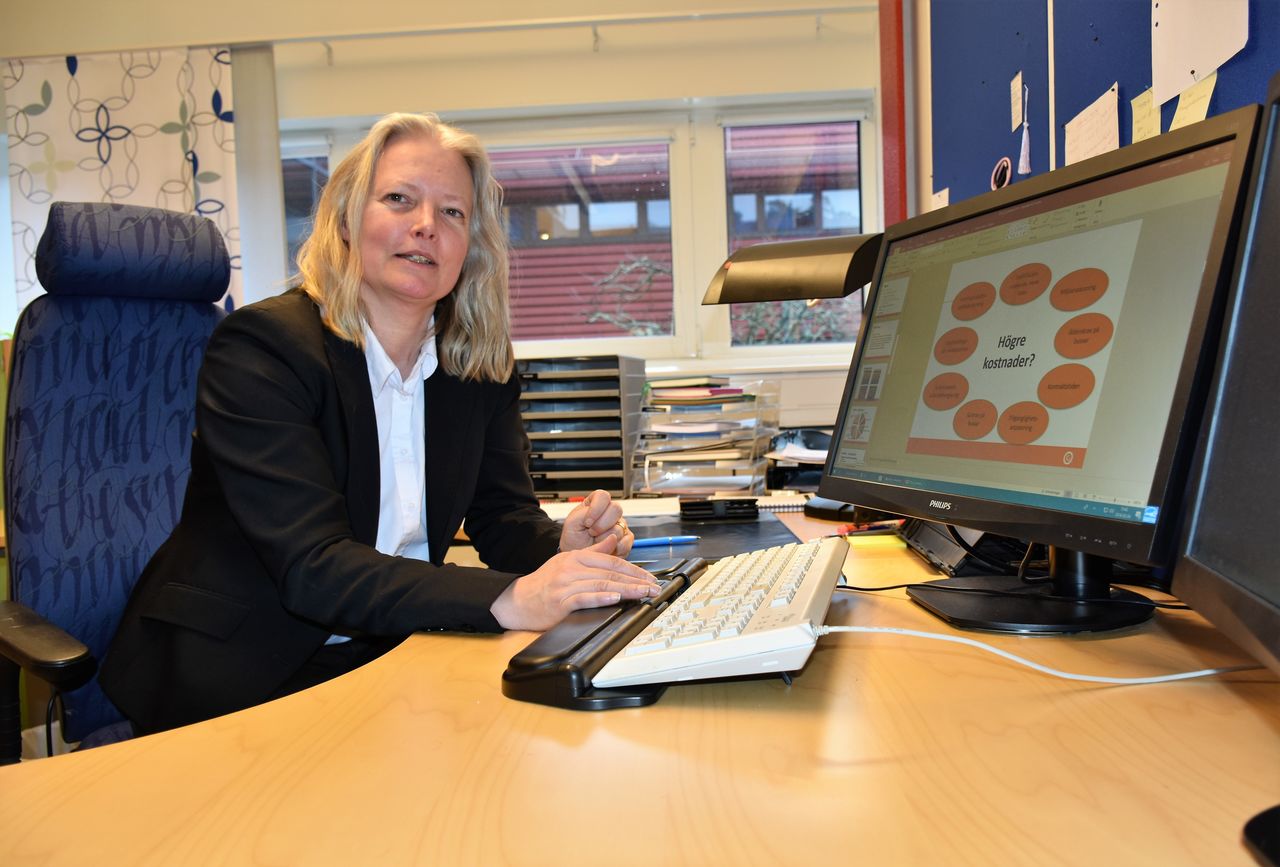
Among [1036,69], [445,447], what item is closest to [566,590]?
[445,447]

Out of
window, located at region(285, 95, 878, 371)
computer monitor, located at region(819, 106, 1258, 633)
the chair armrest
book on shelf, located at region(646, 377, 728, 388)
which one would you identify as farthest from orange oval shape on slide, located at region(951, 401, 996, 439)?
window, located at region(285, 95, 878, 371)

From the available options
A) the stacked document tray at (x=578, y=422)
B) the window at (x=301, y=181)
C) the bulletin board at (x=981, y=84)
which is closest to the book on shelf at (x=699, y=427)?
the stacked document tray at (x=578, y=422)

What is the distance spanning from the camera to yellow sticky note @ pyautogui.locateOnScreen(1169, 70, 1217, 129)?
918 mm

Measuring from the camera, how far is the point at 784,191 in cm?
352

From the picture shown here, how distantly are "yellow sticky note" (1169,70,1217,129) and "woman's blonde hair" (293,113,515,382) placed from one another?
95cm

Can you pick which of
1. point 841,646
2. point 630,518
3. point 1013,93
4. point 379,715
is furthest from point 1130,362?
point 630,518

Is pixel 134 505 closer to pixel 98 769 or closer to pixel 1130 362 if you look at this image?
pixel 98 769

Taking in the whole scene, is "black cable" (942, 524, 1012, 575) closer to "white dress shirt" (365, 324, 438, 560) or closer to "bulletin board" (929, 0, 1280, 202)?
"bulletin board" (929, 0, 1280, 202)

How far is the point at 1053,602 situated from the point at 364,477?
32.5 inches

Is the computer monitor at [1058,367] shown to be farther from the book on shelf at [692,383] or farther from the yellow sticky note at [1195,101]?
the book on shelf at [692,383]

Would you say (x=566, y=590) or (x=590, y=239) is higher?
(x=590, y=239)

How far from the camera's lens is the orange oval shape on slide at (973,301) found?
89cm

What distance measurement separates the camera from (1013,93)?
A: 1.45 metres

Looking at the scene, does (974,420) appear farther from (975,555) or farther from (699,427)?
(699,427)
